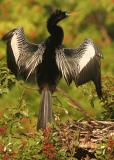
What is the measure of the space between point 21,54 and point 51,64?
45 cm

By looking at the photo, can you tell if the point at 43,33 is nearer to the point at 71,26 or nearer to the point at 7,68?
the point at 71,26

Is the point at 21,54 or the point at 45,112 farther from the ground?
the point at 21,54

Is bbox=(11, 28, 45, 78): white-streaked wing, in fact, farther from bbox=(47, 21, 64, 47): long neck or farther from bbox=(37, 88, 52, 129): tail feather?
bbox=(37, 88, 52, 129): tail feather

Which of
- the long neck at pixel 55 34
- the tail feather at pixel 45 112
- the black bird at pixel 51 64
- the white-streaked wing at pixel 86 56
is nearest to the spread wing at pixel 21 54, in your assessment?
the black bird at pixel 51 64

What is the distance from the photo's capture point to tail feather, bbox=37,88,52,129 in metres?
9.73

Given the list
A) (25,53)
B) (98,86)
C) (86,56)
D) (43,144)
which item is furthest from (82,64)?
(43,144)

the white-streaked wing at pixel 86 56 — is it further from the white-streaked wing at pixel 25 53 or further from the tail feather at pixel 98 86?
the white-streaked wing at pixel 25 53

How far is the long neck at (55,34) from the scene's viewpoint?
1069 centimetres

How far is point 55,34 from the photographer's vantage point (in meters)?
10.9

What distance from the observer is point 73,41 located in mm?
26578

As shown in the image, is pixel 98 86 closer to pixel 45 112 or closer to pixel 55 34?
pixel 45 112

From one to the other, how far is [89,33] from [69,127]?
59.3ft

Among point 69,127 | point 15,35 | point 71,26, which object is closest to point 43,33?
point 71,26

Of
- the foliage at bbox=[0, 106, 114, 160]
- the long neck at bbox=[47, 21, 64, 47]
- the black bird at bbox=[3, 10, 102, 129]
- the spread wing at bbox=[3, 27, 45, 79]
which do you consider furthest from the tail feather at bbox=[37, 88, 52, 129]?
the long neck at bbox=[47, 21, 64, 47]
